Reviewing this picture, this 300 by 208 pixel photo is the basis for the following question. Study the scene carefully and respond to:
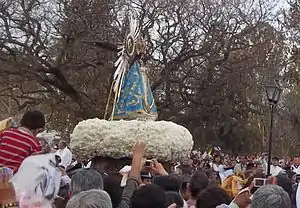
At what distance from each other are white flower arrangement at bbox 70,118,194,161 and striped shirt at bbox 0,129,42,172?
4.46m

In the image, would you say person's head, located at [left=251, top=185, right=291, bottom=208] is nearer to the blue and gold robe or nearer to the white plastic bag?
the white plastic bag

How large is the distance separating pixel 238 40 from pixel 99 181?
60.8ft

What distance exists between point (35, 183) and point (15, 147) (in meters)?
2.06

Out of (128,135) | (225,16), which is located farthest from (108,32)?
(128,135)

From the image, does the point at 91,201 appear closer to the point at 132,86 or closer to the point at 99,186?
the point at 99,186

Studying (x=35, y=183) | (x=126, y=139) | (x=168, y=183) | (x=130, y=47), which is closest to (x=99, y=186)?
(x=168, y=183)

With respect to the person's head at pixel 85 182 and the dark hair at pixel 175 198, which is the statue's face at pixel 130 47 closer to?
the dark hair at pixel 175 198

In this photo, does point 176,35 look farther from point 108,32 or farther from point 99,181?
point 99,181

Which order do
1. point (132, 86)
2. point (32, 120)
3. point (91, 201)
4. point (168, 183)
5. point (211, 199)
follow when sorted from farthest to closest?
point (132, 86)
point (32, 120)
point (168, 183)
point (211, 199)
point (91, 201)

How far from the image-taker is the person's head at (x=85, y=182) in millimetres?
4941

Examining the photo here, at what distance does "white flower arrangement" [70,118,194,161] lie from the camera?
Result: 1020 cm

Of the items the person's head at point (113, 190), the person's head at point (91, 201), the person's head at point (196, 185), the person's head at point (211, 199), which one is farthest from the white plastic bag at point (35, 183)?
the person's head at point (196, 185)

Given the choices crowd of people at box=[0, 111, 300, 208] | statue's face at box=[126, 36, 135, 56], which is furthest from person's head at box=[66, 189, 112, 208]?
statue's face at box=[126, 36, 135, 56]

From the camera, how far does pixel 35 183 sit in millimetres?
3625
